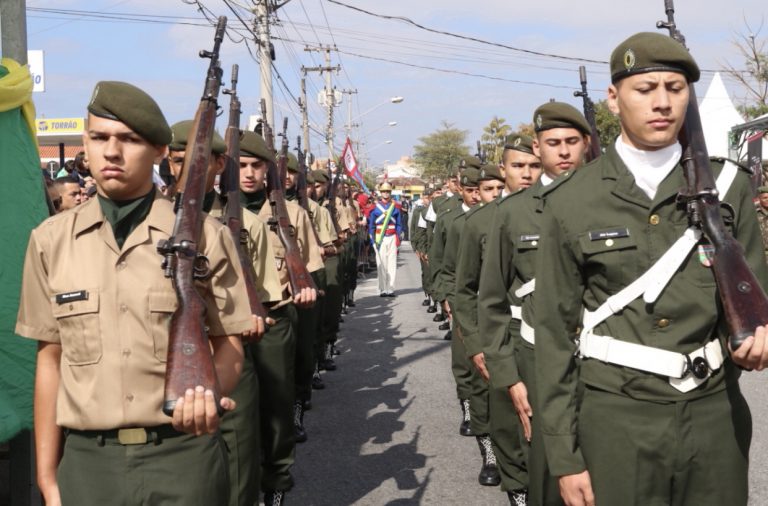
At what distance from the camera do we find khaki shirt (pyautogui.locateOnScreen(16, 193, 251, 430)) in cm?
287

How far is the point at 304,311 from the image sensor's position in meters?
7.67

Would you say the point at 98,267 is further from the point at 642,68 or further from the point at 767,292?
the point at 767,292

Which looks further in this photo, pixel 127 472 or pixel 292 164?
pixel 292 164

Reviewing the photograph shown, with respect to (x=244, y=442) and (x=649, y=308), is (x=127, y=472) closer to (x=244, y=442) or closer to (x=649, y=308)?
(x=649, y=308)

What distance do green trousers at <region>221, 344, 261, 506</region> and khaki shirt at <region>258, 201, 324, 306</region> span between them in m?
1.40

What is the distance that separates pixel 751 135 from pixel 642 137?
22.4 meters

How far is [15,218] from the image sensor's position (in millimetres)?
4086

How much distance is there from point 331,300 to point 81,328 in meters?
8.59

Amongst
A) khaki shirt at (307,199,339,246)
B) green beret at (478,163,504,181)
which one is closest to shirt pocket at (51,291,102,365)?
green beret at (478,163,504,181)

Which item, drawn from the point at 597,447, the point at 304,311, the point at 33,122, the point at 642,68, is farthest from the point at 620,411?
the point at 304,311

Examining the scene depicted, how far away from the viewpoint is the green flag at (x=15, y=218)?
12.8ft

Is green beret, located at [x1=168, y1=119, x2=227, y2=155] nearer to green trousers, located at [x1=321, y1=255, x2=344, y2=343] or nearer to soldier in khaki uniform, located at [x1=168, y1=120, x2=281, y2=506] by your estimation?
soldier in khaki uniform, located at [x1=168, y1=120, x2=281, y2=506]

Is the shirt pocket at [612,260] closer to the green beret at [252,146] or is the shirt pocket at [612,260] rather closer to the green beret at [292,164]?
the green beret at [252,146]

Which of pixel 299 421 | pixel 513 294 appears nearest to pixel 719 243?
pixel 513 294
